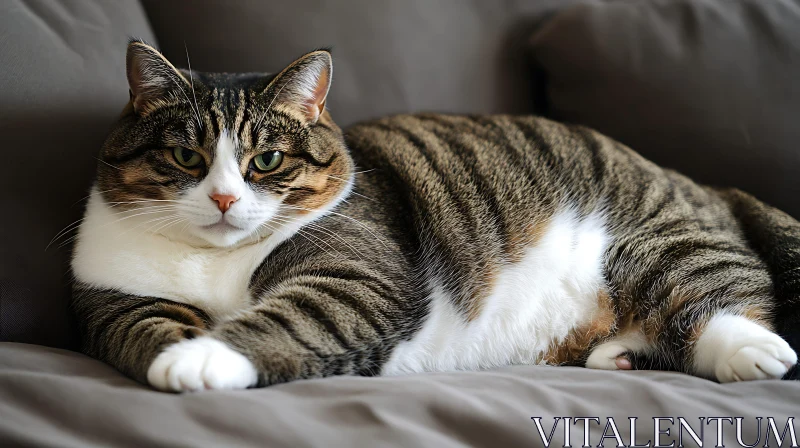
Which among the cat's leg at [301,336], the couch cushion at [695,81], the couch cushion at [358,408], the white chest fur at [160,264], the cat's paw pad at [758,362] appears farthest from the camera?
the couch cushion at [695,81]

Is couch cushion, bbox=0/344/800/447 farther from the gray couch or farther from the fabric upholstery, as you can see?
the fabric upholstery

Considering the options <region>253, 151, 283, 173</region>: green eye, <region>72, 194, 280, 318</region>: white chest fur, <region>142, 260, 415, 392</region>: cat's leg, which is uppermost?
<region>253, 151, 283, 173</region>: green eye

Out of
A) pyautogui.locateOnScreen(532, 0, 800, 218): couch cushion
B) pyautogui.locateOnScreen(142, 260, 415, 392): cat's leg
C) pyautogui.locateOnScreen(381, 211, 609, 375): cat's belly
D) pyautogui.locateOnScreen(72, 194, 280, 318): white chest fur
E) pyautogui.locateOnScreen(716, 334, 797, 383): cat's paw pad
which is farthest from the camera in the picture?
pyautogui.locateOnScreen(532, 0, 800, 218): couch cushion

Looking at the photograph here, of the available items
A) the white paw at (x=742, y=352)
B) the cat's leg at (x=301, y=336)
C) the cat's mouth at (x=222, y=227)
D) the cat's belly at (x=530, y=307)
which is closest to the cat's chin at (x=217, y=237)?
the cat's mouth at (x=222, y=227)

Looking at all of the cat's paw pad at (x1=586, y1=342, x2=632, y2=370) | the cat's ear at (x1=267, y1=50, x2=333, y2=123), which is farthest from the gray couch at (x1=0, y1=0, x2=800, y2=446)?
the cat's ear at (x1=267, y1=50, x2=333, y2=123)

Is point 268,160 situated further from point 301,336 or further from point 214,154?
point 301,336

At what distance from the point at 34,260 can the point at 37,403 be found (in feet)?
1.44

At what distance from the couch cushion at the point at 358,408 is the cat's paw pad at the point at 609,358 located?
0.71ft

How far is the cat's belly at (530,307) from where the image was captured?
135 cm

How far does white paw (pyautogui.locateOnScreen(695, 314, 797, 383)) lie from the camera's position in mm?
1120

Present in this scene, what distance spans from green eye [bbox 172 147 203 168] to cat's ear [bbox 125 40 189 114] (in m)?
0.12

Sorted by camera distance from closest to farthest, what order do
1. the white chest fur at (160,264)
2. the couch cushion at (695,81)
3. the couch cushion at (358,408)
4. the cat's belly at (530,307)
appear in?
the couch cushion at (358,408)
the white chest fur at (160,264)
the cat's belly at (530,307)
the couch cushion at (695,81)

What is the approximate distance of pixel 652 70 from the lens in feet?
5.60

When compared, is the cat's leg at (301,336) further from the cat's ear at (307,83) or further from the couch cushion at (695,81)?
the couch cushion at (695,81)
